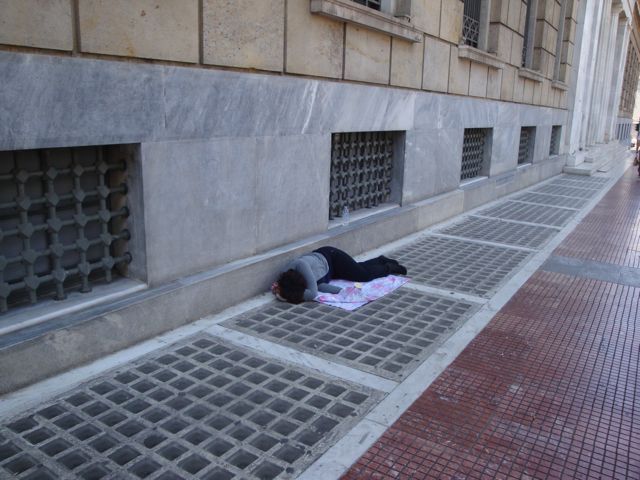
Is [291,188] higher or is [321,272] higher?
[291,188]

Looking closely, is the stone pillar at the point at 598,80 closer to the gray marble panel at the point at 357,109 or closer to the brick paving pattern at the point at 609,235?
the brick paving pattern at the point at 609,235

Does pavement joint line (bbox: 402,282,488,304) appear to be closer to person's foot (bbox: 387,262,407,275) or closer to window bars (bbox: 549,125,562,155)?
person's foot (bbox: 387,262,407,275)

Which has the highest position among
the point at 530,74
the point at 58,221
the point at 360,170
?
the point at 530,74

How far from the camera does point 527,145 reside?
50.5ft

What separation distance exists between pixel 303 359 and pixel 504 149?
9.82 meters

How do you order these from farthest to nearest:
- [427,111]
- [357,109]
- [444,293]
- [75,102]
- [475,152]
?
1. [475,152]
2. [427,111]
3. [357,109]
4. [444,293]
5. [75,102]

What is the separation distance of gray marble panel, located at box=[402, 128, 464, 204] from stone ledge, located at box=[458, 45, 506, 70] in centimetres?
125

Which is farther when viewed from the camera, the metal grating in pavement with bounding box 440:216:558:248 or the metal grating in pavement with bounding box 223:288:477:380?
the metal grating in pavement with bounding box 440:216:558:248

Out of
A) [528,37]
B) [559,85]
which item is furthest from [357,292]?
[559,85]

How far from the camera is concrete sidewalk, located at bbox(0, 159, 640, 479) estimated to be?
Result: 2.80 metres

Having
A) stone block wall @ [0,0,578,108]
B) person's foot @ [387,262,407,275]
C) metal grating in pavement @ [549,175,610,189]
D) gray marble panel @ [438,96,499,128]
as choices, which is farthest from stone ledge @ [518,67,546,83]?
person's foot @ [387,262,407,275]

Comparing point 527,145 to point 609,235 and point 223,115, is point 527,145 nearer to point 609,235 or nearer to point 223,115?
point 609,235

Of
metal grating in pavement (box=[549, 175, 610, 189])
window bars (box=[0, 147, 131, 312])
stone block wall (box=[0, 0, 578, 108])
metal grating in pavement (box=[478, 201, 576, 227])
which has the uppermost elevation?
stone block wall (box=[0, 0, 578, 108])

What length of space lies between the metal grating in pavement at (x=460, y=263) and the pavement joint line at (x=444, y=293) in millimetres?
99
